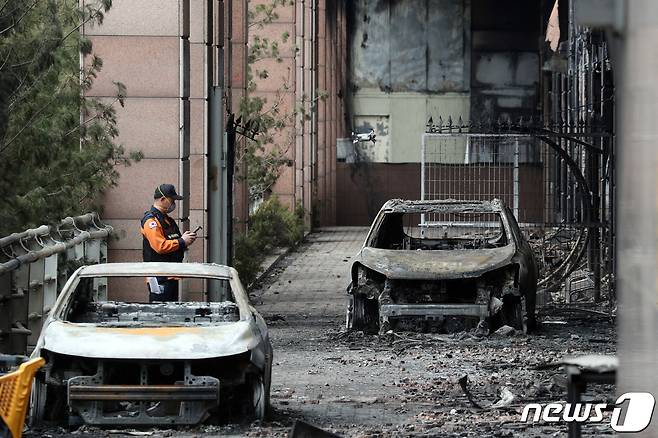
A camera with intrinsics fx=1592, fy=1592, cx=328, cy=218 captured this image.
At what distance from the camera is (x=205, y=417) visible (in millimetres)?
10578

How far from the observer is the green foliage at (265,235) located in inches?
968

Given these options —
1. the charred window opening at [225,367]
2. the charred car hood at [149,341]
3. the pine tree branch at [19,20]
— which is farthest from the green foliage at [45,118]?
the charred window opening at [225,367]

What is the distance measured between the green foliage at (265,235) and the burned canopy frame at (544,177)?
2938 mm

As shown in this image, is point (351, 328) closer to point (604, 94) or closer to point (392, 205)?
point (392, 205)

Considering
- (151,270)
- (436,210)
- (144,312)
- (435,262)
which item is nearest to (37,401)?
(151,270)

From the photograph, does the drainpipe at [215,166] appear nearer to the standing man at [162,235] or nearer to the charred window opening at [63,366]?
the standing man at [162,235]

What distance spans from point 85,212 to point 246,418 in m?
8.38

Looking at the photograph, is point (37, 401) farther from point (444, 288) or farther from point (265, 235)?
point (265, 235)

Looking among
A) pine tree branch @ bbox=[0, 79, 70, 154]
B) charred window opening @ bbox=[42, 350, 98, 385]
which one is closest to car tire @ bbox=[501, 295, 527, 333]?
pine tree branch @ bbox=[0, 79, 70, 154]

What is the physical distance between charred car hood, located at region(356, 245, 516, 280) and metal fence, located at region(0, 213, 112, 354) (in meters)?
3.17

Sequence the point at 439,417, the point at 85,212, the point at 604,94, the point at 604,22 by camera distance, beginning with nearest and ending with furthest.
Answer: the point at 604,22, the point at 439,417, the point at 85,212, the point at 604,94

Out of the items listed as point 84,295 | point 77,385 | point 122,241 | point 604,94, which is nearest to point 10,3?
point 84,295

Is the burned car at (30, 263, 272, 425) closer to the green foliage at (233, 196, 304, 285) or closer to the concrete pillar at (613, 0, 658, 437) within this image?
the concrete pillar at (613, 0, 658, 437)

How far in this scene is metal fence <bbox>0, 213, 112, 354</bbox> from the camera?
45.8 feet
